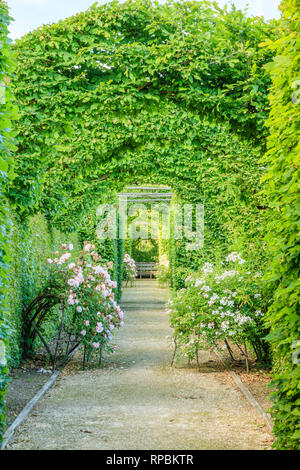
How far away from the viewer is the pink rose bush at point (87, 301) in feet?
22.9

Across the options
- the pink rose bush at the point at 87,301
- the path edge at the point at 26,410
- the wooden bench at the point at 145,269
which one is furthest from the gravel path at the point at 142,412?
the wooden bench at the point at 145,269

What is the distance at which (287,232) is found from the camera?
3225 mm

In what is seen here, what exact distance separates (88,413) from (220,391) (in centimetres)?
169

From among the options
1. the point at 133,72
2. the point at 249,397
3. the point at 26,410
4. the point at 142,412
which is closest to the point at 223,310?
the point at 249,397

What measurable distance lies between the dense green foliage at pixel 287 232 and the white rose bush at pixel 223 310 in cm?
290

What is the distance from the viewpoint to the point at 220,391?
230 inches

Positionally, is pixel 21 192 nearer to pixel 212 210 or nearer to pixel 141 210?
pixel 212 210

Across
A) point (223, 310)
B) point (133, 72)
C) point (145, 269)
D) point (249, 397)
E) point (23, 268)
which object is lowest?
point (249, 397)

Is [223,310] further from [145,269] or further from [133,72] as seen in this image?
[145,269]

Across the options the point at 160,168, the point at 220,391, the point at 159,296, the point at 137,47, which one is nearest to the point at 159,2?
the point at 137,47

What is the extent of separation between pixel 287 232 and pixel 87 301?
4434 mm

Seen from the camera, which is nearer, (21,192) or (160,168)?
(21,192)

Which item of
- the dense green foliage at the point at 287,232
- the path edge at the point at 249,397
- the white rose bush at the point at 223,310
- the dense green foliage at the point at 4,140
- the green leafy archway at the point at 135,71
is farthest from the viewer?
the white rose bush at the point at 223,310

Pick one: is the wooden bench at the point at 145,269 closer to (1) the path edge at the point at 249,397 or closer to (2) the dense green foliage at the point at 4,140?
(1) the path edge at the point at 249,397
